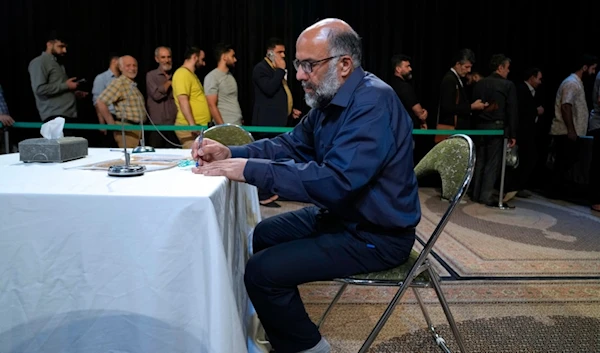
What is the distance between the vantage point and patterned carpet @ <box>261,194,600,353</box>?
187 cm

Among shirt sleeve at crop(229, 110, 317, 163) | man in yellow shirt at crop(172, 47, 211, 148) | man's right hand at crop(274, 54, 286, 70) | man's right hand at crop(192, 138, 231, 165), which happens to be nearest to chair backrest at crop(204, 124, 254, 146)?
shirt sleeve at crop(229, 110, 317, 163)

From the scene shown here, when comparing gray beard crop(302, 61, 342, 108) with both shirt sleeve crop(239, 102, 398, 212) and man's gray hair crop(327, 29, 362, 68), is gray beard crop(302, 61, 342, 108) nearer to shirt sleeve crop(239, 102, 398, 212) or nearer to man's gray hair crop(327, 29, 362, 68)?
man's gray hair crop(327, 29, 362, 68)

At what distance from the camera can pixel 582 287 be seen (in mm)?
2453

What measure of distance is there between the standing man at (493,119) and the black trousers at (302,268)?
344 centimetres

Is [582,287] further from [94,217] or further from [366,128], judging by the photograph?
[94,217]

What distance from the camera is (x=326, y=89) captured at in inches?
58.3

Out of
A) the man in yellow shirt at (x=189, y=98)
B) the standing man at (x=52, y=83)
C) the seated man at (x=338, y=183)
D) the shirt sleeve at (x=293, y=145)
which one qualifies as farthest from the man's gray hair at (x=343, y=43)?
the standing man at (x=52, y=83)

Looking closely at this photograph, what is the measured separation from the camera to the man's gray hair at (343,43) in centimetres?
142

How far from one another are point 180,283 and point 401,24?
17.9ft

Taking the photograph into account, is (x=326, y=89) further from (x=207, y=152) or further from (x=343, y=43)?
(x=207, y=152)

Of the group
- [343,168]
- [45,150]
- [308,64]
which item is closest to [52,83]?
[45,150]

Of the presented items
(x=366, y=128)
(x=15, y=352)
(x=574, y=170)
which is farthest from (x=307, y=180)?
(x=574, y=170)

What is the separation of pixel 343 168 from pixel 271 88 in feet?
9.91

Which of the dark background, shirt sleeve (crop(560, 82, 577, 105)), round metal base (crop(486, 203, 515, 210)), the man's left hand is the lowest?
round metal base (crop(486, 203, 515, 210))
